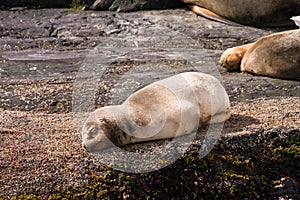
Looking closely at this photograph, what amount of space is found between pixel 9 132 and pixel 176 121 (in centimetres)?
112

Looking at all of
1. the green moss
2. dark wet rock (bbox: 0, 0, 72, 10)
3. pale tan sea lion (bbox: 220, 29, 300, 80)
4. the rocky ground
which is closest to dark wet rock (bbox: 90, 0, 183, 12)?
the rocky ground

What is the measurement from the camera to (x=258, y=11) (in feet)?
26.9

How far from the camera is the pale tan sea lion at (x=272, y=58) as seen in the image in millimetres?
6176

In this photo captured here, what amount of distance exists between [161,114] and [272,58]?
241 centimetres

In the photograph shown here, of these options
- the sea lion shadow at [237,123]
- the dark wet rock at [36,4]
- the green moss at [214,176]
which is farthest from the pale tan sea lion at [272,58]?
the dark wet rock at [36,4]

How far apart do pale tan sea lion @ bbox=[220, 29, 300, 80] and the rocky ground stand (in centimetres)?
13

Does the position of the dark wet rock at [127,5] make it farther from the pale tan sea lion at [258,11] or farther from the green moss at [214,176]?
the green moss at [214,176]

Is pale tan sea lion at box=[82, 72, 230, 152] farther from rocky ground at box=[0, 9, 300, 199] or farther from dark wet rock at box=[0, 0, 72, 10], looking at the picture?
dark wet rock at box=[0, 0, 72, 10]

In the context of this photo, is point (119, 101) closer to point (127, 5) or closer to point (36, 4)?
point (127, 5)

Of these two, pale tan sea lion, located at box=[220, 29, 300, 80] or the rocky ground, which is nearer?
the rocky ground

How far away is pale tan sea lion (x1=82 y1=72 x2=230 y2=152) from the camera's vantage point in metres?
4.06

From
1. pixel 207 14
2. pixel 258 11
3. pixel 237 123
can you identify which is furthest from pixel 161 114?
pixel 207 14

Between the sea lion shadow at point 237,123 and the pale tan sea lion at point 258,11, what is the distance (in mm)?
3534

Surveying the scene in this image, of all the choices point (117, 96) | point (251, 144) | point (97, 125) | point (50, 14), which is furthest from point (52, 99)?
point (50, 14)
